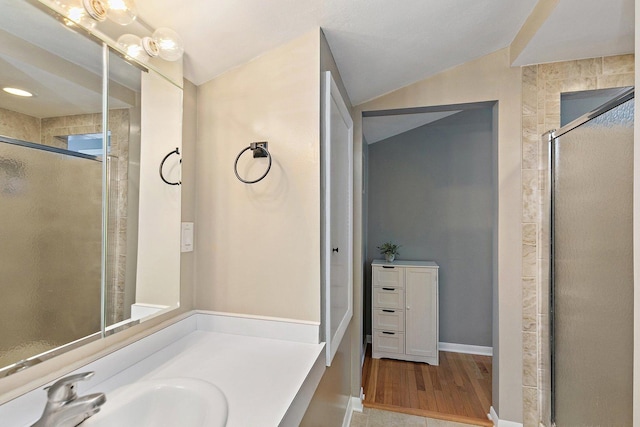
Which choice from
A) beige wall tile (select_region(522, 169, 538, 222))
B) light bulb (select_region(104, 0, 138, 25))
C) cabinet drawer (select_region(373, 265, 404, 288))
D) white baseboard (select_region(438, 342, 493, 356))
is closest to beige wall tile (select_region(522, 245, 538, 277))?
beige wall tile (select_region(522, 169, 538, 222))

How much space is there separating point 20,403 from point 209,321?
0.65m

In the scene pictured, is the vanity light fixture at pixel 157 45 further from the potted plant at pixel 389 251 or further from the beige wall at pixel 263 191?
the potted plant at pixel 389 251

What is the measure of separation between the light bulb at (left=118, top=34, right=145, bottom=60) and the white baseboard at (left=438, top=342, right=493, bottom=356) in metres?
3.52

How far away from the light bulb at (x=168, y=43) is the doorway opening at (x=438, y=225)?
1.90 metres

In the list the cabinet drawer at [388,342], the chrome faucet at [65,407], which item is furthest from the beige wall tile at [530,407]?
the chrome faucet at [65,407]

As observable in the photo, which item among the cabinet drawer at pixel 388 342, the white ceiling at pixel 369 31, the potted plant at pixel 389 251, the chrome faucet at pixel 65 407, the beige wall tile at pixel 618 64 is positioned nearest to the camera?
the chrome faucet at pixel 65 407

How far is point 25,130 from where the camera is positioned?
0.72 metres

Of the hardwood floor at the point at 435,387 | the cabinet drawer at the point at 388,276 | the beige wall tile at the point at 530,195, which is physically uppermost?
the beige wall tile at the point at 530,195

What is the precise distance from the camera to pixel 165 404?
0.82 meters

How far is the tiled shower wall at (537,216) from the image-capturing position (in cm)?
176

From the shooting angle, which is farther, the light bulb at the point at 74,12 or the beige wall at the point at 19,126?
the light bulb at the point at 74,12

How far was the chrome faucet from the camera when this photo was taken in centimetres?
60

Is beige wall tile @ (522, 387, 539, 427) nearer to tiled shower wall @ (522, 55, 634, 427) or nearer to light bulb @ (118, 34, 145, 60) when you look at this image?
tiled shower wall @ (522, 55, 634, 427)

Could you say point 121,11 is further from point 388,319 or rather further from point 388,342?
point 388,342
